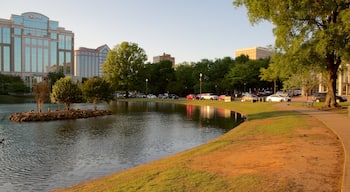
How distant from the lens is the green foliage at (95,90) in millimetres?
39562

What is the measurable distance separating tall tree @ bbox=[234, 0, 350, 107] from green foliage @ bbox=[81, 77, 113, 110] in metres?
20.2

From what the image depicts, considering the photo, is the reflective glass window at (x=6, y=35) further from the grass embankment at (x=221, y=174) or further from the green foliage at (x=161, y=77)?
the grass embankment at (x=221, y=174)

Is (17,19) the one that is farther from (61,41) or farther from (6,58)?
(61,41)

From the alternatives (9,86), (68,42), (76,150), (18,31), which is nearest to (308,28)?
(76,150)

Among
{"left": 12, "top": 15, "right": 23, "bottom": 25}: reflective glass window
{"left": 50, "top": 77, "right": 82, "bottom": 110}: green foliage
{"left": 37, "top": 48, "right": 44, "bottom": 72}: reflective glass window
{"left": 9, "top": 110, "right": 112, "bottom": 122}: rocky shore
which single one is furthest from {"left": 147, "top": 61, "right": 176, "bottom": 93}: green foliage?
{"left": 12, "top": 15, "right": 23, "bottom": 25}: reflective glass window

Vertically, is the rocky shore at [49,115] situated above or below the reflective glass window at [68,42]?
below

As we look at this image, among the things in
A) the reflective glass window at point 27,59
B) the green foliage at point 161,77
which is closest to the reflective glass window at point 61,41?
the reflective glass window at point 27,59

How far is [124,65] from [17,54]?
263 ft

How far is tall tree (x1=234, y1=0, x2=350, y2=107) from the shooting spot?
1008 inches

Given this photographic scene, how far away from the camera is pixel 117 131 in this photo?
22.3 meters

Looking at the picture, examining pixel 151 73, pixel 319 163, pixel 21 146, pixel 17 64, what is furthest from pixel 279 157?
pixel 17 64

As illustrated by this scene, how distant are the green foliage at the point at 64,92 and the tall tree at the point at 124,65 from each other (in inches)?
1692

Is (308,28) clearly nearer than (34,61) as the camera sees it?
Yes

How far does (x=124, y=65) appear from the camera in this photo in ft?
268
